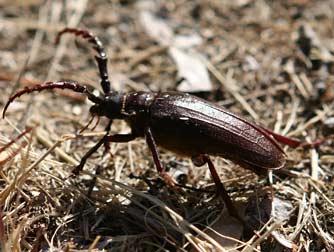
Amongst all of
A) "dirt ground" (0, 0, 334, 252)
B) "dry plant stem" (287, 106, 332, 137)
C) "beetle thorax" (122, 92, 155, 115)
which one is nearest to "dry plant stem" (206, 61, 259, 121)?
"dirt ground" (0, 0, 334, 252)

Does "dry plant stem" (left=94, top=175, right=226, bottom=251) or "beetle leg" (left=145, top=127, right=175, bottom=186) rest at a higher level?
"beetle leg" (left=145, top=127, right=175, bottom=186)

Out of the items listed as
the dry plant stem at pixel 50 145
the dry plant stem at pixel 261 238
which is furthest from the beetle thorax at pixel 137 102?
the dry plant stem at pixel 261 238

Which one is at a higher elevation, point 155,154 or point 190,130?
point 190,130

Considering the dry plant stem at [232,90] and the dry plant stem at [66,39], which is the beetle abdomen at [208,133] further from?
the dry plant stem at [66,39]

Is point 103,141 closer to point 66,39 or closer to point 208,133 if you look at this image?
point 208,133

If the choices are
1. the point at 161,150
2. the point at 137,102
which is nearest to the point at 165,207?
the point at 137,102

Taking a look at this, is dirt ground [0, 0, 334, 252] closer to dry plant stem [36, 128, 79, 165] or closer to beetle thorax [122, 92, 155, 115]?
dry plant stem [36, 128, 79, 165]

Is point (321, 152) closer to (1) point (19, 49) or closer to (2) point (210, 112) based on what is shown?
(2) point (210, 112)

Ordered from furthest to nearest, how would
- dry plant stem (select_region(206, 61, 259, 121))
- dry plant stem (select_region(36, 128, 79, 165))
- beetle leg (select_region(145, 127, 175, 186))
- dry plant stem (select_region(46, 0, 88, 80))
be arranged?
dry plant stem (select_region(46, 0, 88, 80)) < dry plant stem (select_region(206, 61, 259, 121)) < dry plant stem (select_region(36, 128, 79, 165)) < beetle leg (select_region(145, 127, 175, 186))
